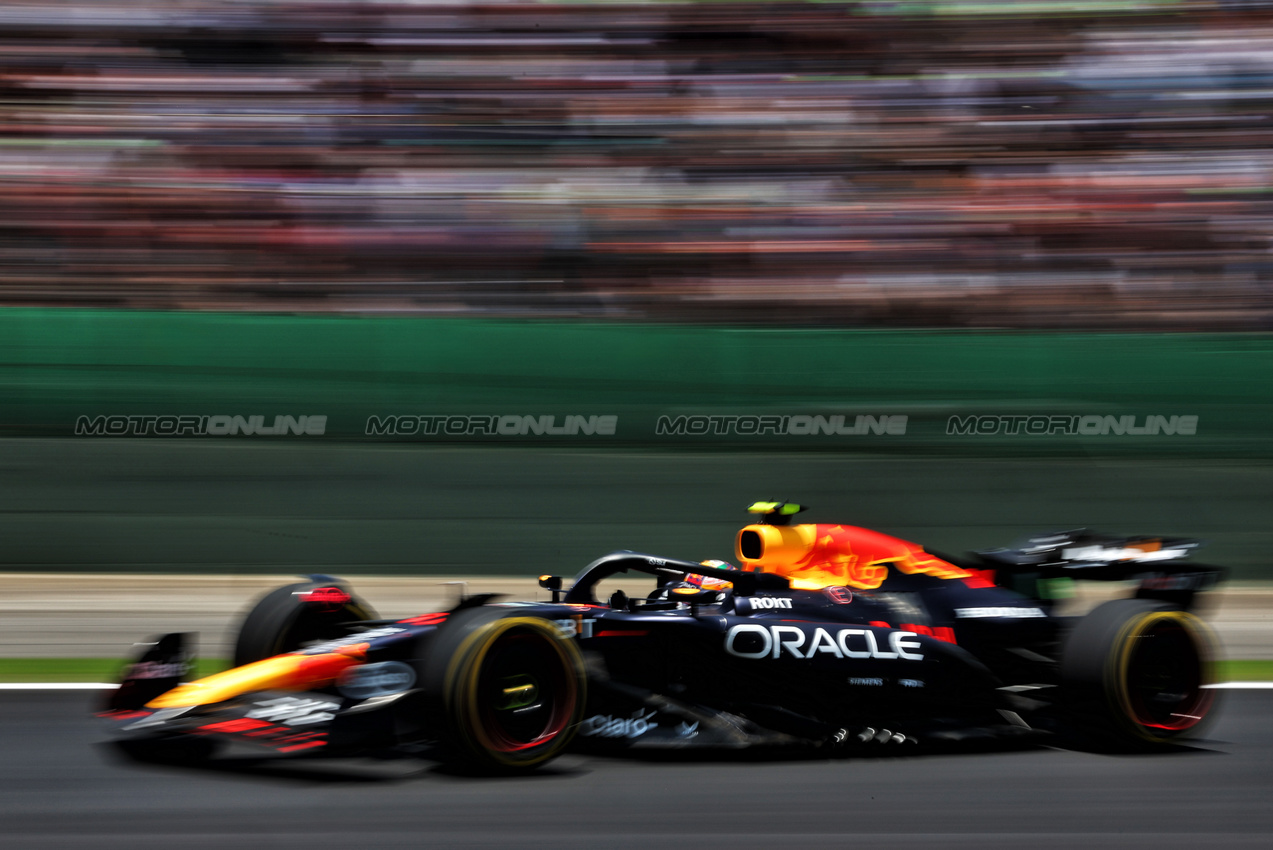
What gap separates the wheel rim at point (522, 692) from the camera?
4438mm

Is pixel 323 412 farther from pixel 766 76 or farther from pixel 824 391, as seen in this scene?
pixel 766 76

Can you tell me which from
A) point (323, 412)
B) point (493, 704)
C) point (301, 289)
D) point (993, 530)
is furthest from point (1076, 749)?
point (301, 289)

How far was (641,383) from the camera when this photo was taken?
9.20 metres

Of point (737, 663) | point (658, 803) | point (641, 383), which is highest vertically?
point (641, 383)

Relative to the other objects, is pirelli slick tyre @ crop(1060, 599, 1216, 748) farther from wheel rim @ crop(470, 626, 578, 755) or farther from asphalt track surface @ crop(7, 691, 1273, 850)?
wheel rim @ crop(470, 626, 578, 755)

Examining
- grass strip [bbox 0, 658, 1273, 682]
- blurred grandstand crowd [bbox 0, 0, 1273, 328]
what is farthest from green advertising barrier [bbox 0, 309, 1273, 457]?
grass strip [bbox 0, 658, 1273, 682]

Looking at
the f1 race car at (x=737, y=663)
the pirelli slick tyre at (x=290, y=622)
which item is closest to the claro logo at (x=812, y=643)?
the f1 race car at (x=737, y=663)

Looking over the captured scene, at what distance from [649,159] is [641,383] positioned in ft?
8.63

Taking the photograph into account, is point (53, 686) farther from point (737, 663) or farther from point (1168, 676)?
point (1168, 676)

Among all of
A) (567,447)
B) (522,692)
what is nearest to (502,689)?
(522,692)

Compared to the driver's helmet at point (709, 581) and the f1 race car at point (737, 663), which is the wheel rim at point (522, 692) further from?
the driver's helmet at point (709, 581)

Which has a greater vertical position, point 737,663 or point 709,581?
point 709,581

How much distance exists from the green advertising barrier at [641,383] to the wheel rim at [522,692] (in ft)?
14.5

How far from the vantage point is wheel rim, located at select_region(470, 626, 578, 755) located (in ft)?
14.6
